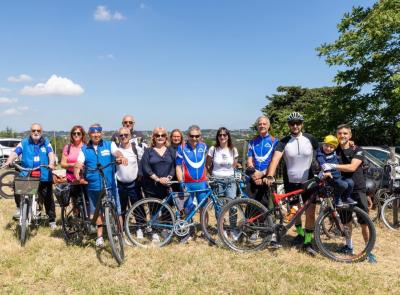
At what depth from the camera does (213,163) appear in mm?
5395

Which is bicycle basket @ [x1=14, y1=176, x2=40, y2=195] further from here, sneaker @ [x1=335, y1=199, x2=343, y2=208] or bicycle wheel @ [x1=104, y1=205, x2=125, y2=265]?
sneaker @ [x1=335, y1=199, x2=343, y2=208]

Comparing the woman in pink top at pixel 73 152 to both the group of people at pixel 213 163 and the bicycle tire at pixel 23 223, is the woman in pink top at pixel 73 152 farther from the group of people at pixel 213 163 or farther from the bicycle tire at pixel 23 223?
the bicycle tire at pixel 23 223

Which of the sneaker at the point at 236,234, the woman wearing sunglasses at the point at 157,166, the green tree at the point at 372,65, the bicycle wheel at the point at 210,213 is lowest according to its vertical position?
the sneaker at the point at 236,234

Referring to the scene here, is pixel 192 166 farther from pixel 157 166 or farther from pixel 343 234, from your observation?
pixel 343 234

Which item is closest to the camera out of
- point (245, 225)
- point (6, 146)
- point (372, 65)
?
point (245, 225)

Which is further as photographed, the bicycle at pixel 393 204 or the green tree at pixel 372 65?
the green tree at pixel 372 65

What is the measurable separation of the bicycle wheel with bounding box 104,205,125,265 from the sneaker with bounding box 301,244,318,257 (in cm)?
260

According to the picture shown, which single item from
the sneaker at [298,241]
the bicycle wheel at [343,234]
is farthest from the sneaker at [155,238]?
the bicycle wheel at [343,234]

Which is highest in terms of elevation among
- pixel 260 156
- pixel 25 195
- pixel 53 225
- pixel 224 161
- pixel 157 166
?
pixel 260 156

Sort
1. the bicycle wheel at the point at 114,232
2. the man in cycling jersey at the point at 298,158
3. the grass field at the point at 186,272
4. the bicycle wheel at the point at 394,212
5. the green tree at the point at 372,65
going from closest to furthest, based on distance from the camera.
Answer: the grass field at the point at 186,272 < the bicycle wheel at the point at 114,232 < the man in cycling jersey at the point at 298,158 < the bicycle wheel at the point at 394,212 < the green tree at the point at 372,65

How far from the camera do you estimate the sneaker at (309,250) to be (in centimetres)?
479

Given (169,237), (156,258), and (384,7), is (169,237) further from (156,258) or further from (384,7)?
(384,7)

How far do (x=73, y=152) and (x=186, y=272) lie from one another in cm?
273

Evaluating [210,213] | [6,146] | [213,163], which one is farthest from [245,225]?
[6,146]
